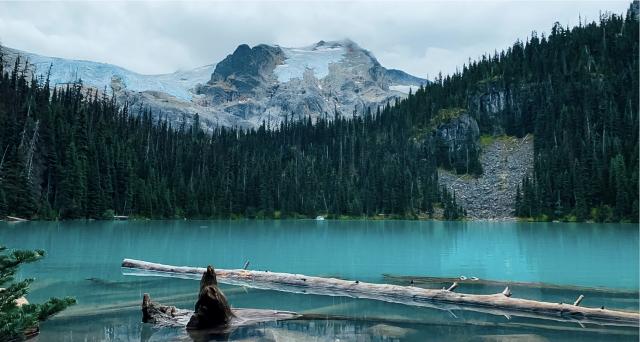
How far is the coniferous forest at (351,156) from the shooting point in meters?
110

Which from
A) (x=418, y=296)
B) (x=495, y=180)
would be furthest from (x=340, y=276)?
(x=495, y=180)

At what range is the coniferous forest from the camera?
110m

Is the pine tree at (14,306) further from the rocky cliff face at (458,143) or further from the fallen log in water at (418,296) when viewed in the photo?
the rocky cliff face at (458,143)

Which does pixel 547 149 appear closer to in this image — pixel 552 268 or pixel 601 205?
pixel 601 205

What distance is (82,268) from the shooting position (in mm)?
35875

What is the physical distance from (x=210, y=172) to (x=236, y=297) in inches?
5297

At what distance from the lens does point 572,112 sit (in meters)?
157

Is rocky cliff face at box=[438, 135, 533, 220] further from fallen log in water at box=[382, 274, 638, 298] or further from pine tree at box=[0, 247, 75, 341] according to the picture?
pine tree at box=[0, 247, 75, 341]

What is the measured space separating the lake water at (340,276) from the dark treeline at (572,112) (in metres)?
62.3

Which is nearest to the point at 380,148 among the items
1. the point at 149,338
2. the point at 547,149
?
the point at 547,149

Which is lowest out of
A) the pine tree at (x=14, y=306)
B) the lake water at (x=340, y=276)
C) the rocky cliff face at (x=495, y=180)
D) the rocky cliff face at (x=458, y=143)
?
the lake water at (x=340, y=276)

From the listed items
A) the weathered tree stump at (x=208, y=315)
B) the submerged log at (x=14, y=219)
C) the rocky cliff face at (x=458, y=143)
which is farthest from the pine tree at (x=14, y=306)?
the rocky cliff face at (x=458, y=143)

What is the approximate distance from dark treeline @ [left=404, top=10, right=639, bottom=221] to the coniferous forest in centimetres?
43

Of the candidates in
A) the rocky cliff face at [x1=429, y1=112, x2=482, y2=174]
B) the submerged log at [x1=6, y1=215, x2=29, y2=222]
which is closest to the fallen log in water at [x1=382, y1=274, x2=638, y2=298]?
the submerged log at [x1=6, y1=215, x2=29, y2=222]
